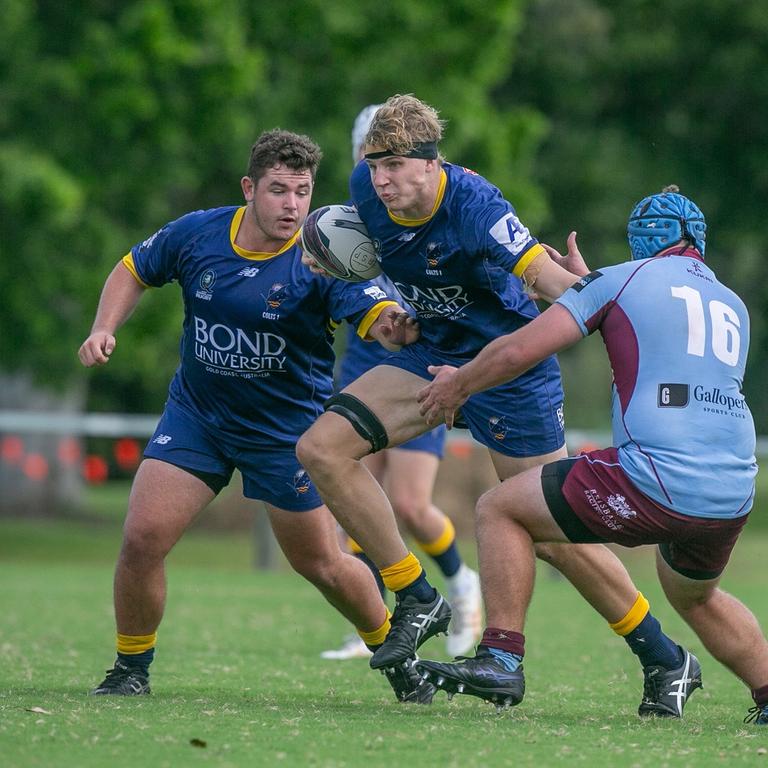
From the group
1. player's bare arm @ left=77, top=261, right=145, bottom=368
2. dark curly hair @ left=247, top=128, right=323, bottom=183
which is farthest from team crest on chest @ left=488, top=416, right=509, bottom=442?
player's bare arm @ left=77, top=261, right=145, bottom=368

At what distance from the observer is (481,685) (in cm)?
566

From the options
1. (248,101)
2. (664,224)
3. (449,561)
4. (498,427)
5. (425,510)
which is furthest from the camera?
(248,101)

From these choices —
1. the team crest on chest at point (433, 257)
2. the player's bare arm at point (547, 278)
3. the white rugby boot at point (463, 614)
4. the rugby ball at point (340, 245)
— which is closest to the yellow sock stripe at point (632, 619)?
the player's bare arm at point (547, 278)

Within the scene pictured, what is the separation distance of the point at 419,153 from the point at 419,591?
1.78 meters

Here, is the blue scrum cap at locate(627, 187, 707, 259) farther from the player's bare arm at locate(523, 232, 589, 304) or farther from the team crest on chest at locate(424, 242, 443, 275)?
the team crest on chest at locate(424, 242, 443, 275)

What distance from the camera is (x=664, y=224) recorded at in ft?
19.4

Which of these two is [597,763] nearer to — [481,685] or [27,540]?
[481,685]

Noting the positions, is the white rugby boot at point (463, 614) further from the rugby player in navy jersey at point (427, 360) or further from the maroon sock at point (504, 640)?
the maroon sock at point (504, 640)

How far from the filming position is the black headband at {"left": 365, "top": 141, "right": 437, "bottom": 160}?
6184 mm

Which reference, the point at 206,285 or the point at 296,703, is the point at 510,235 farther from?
the point at 296,703

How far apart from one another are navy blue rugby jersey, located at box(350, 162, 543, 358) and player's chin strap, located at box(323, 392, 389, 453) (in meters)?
0.46

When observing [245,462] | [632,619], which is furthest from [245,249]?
[632,619]

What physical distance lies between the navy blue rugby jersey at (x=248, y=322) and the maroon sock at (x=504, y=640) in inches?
56.0

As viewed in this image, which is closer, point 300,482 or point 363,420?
point 363,420
